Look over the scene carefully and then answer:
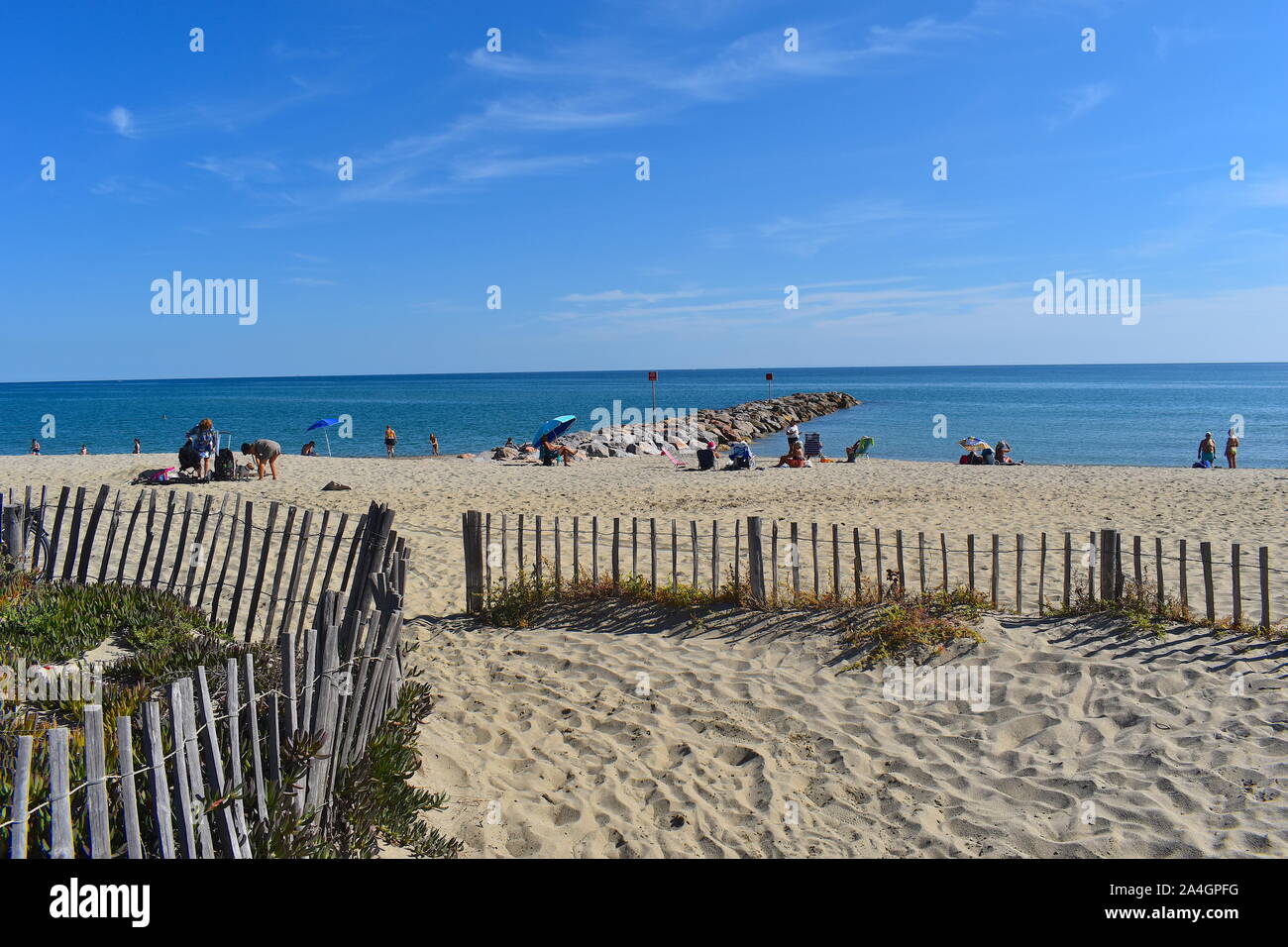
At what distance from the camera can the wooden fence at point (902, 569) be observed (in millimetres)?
7703

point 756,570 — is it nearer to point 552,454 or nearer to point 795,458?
point 795,458

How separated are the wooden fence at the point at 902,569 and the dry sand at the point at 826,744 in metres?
0.48

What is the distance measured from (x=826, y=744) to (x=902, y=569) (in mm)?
2735

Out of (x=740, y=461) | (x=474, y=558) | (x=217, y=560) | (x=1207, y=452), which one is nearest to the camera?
(x=474, y=558)

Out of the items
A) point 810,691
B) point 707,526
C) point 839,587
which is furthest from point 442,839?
point 707,526

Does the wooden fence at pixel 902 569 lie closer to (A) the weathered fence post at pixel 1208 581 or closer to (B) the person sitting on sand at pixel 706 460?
(A) the weathered fence post at pixel 1208 581

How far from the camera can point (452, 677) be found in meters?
6.92

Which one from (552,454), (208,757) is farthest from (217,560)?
(552,454)

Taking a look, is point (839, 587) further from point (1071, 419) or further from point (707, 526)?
point (1071, 419)

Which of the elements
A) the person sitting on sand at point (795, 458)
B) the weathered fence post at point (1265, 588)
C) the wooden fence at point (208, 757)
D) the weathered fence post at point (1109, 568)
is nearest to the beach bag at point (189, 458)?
the person sitting on sand at point (795, 458)

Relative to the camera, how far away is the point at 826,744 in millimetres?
5617

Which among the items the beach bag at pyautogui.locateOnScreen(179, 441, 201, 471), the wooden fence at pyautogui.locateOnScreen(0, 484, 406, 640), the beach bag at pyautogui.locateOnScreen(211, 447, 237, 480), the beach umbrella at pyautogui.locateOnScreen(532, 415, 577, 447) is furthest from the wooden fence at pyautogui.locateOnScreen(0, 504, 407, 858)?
the beach umbrella at pyautogui.locateOnScreen(532, 415, 577, 447)
